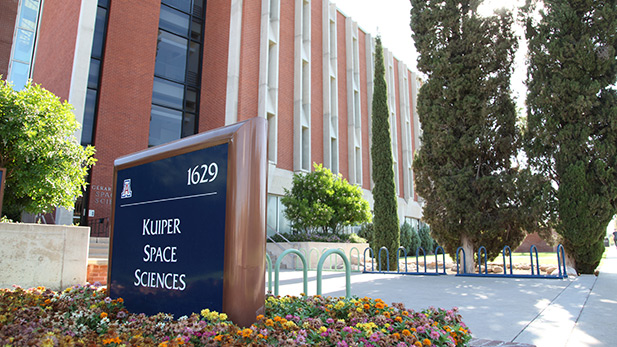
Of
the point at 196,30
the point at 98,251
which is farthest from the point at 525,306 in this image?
the point at 196,30

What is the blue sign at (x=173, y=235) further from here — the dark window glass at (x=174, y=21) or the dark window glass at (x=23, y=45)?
the dark window glass at (x=23, y=45)

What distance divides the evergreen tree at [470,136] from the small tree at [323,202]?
6.41 metres

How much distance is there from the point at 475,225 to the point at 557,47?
5665mm

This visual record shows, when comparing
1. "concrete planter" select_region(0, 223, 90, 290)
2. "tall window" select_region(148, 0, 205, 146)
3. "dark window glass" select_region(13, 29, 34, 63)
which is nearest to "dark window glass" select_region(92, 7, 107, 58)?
"tall window" select_region(148, 0, 205, 146)

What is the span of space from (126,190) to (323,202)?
16.2 meters

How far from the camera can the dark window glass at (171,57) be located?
2200cm

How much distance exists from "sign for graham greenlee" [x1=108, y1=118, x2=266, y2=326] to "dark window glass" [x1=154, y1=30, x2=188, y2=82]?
795 inches

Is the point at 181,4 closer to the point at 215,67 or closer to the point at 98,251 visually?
the point at 215,67

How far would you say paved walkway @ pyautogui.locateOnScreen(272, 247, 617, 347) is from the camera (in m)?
3.86

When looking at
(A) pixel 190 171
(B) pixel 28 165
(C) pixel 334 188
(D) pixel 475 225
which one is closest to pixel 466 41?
(D) pixel 475 225

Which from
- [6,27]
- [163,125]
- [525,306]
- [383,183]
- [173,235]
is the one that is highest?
[6,27]

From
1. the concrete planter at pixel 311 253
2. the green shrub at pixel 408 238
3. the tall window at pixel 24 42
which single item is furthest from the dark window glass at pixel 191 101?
the green shrub at pixel 408 238

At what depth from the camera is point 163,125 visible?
70.9ft

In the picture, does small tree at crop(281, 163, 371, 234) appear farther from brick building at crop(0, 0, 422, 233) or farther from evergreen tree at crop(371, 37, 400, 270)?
evergreen tree at crop(371, 37, 400, 270)
